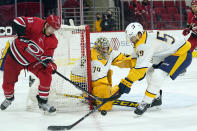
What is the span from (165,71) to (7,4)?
4829mm

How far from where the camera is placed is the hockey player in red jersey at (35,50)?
2671mm

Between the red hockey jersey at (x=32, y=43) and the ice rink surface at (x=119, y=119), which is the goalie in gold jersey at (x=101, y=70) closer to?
the ice rink surface at (x=119, y=119)

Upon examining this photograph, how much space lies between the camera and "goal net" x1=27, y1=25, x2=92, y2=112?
117 inches

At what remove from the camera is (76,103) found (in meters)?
3.01

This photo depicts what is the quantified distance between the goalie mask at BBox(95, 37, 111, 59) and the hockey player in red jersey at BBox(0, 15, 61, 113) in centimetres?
40

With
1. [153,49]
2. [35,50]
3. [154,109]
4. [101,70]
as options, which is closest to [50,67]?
[35,50]

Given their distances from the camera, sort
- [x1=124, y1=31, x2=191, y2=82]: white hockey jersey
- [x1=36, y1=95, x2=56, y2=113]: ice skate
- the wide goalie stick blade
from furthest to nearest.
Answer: [x1=36, y1=95, x2=56, y2=113]: ice skate < [x1=124, y1=31, x2=191, y2=82]: white hockey jersey < the wide goalie stick blade

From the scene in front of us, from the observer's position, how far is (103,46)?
294 centimetres

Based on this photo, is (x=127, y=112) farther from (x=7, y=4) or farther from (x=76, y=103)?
(x=7, y=4)

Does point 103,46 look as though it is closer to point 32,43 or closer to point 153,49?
point 153,49

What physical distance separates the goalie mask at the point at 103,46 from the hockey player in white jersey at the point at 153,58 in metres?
0.28

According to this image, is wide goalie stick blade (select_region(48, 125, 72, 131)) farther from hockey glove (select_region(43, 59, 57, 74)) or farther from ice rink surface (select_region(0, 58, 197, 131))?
hockey glove (select_region(43, 59, 57, 74))

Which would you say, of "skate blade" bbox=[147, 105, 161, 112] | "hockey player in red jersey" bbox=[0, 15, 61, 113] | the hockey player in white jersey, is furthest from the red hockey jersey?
"skate blade" bbox=[147, 105, 161, 112]

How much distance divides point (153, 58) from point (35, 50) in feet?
3.23
